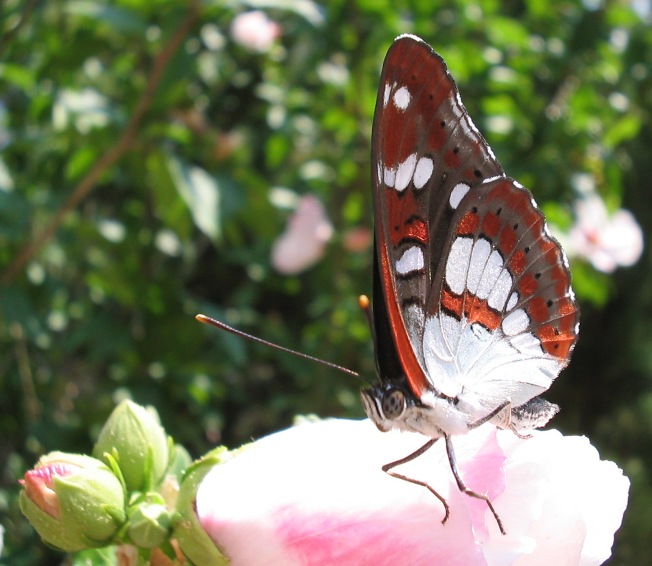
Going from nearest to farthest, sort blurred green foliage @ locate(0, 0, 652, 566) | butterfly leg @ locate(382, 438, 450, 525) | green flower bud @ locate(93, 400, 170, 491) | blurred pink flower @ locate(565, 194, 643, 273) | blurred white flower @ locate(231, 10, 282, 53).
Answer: butterfly leg @ locate(382, 438, 450, 525), green flower bud @ locate(93, 400, 170, 491), blurred green foliage @ locate(0, 0, 652, 566), blurred white flower @ locate(231, 10, 282, 53), blurred pink flower @ locate(565, 194, 643, 273)

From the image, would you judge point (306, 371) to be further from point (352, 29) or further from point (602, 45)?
point (602, 45)

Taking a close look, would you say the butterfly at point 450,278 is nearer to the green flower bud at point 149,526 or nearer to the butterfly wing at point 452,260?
the butterfly wing at point 452,260

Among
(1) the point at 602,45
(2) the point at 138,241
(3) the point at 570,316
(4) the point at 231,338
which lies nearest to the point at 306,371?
(4) the point at 231,338

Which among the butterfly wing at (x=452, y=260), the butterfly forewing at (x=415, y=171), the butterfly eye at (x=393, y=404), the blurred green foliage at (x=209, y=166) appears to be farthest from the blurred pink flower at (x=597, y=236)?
the butterfly eye at (x=393, y=404)

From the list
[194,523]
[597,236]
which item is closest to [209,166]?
[597,236]

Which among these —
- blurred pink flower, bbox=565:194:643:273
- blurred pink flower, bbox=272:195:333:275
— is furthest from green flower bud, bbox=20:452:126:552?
blurred pink flower, bbox=565:194:643:273

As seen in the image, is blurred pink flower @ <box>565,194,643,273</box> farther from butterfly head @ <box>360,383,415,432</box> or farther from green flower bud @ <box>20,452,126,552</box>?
green flower bud @ <box>20,452,126,552</box>
